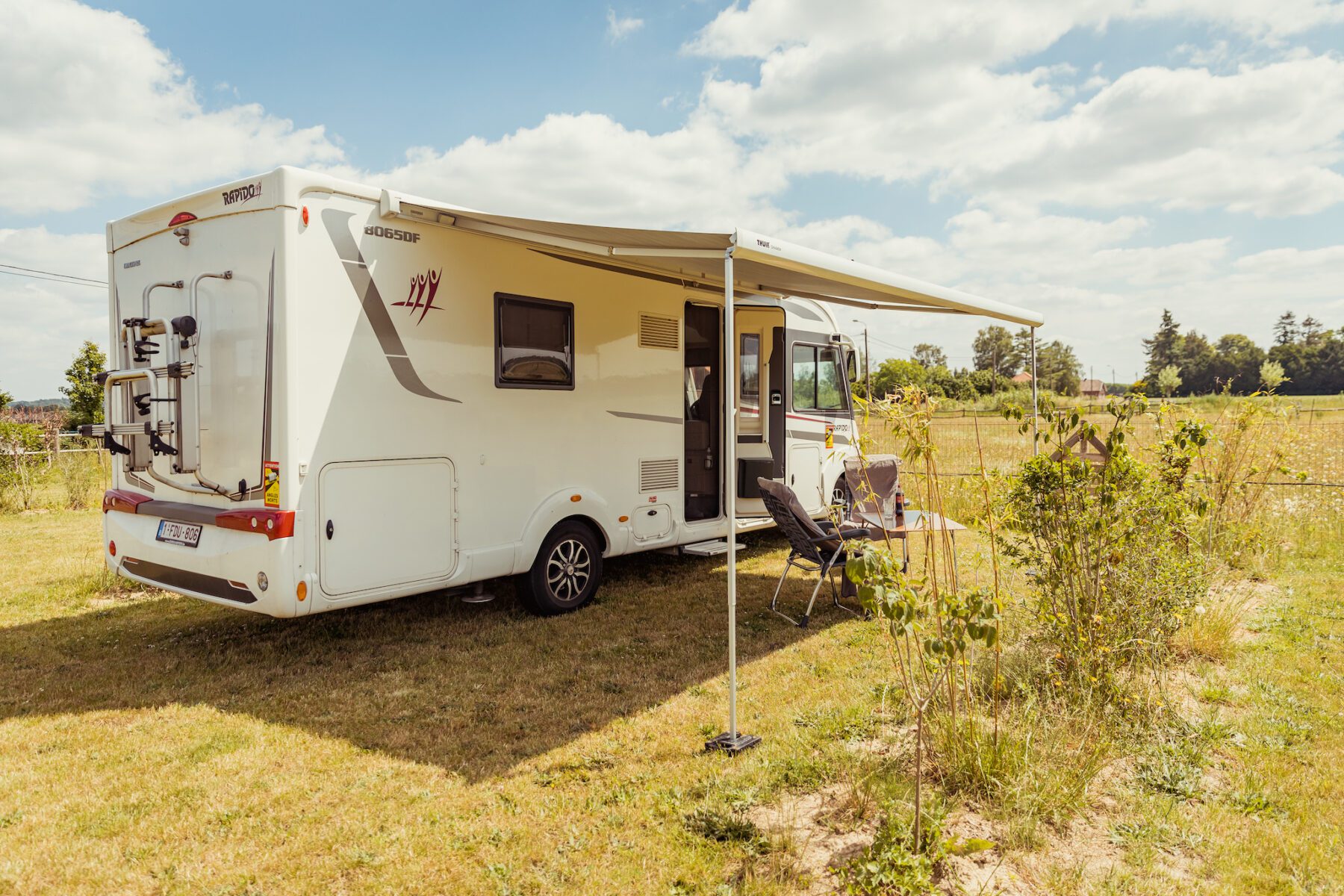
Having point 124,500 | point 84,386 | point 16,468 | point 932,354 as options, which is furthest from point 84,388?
point 932,354

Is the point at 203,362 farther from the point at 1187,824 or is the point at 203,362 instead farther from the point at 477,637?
the point at 1187,824

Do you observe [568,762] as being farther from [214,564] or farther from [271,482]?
[214,564]

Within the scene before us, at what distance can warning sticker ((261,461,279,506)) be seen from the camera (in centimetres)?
421

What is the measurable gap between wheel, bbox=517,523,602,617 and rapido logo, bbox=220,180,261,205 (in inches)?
103

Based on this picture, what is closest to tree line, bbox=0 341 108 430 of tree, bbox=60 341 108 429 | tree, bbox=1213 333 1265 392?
tree, bbox=60 341 108 429

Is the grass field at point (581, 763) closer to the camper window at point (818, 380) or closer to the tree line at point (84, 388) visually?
the camper window at point (818, 380)

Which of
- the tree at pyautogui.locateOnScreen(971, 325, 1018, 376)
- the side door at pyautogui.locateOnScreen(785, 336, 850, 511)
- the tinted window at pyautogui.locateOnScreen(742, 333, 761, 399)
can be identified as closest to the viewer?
the tinted window at pyautogui.locateOnScreen(742, 333, 761, 399)

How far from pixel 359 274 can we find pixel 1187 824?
4.40 meters

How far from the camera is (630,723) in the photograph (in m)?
3.91

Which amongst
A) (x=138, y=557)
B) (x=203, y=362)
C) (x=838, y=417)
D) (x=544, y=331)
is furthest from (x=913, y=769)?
(x=838, y=417)

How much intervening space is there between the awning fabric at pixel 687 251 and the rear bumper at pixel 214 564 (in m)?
1.91

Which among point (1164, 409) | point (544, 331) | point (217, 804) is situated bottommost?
point (217, 804)

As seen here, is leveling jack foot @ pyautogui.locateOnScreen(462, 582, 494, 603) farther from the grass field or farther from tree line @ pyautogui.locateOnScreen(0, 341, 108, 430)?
tree line @ pyautogui.locateOnScreen(0, 341, 108, 430)

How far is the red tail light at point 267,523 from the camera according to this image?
4.18 metres
